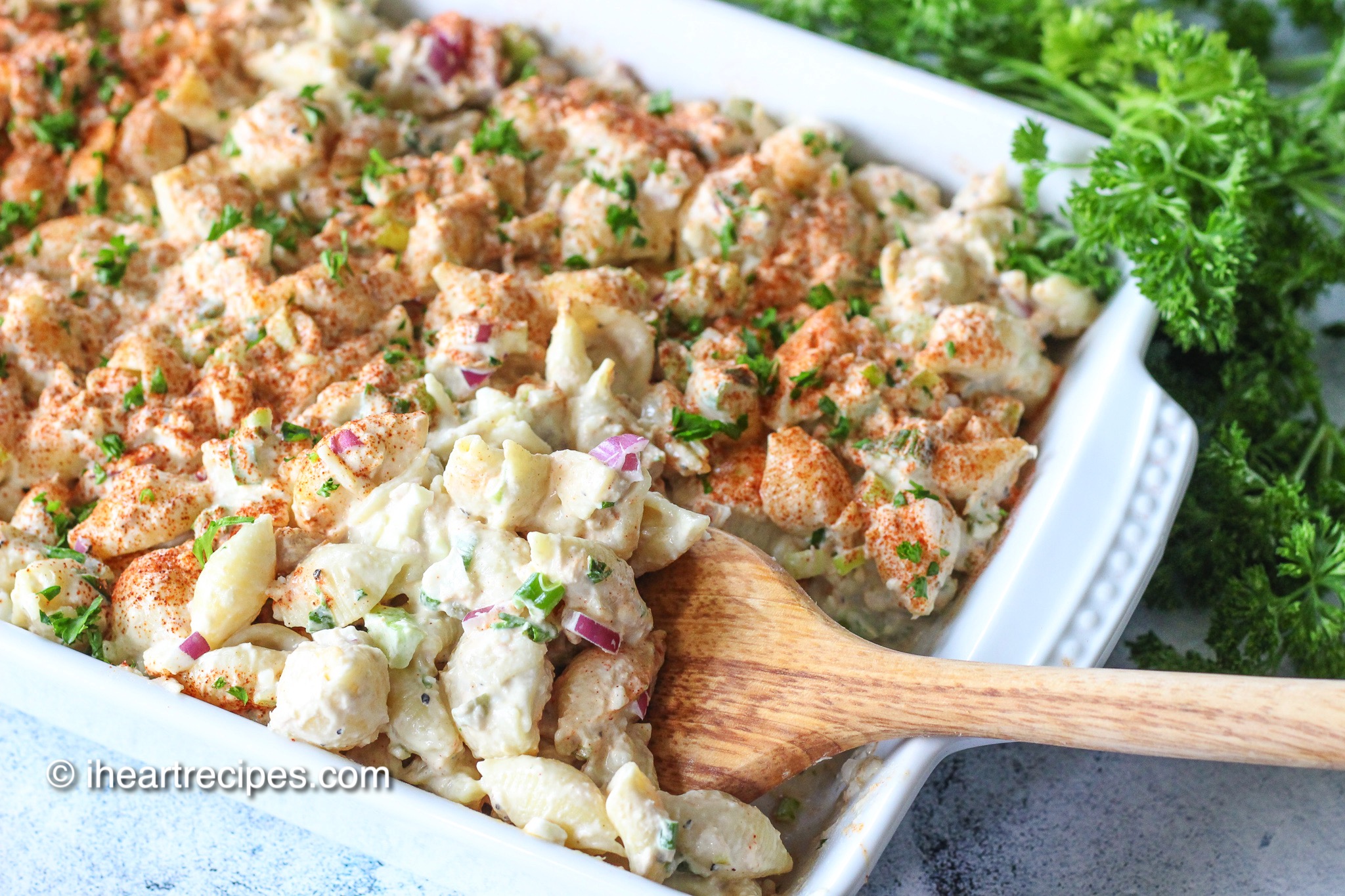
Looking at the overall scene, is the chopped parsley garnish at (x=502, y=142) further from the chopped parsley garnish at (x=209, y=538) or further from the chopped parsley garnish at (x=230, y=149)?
the chopped parsley garnish at (x=209, y=538)

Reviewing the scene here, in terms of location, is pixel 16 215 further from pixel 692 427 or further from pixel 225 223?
pixel 692 427

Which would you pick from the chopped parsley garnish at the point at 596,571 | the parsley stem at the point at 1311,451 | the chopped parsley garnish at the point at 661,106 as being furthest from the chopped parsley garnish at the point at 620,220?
the parsley stem at the point at 1311,451

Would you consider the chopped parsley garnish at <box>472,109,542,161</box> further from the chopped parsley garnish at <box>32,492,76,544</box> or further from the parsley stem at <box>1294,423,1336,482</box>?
the parsley stem at <box>1294,423,1336,482</box>

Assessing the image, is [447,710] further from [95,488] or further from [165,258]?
[165,258]

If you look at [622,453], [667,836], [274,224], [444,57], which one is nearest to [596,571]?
[622,453]

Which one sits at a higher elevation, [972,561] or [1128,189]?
[1128,189]

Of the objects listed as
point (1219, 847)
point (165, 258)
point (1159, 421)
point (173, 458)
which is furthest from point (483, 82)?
point (1219, 847)

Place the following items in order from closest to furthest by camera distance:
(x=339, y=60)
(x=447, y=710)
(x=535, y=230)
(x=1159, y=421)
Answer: (x=447, y=710) → (x=1159, y=421) → (x=535, y=230) → (x=339, y=60)
